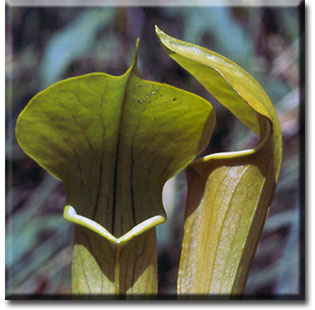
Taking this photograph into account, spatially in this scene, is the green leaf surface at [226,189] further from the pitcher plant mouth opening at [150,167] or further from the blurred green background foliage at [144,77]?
the blurred green background foliage at [144,77]

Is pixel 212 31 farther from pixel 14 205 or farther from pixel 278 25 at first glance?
pixel 14 205

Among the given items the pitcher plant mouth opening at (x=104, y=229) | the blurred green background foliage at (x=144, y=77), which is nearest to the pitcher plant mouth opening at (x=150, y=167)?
the pitcher plant mouth opening at (x=104, y=229)

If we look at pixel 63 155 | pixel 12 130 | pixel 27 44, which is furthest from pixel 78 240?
pixel 27 44

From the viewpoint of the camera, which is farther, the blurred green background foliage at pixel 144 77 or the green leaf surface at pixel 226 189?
the blurred green background foliage at pixel 144 77

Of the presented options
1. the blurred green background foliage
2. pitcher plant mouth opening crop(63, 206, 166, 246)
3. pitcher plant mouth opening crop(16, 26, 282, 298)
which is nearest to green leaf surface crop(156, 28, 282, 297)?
pitcher plant mouth opening crop(16, 26, 282, 298)

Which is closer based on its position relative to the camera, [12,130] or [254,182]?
[254,182]

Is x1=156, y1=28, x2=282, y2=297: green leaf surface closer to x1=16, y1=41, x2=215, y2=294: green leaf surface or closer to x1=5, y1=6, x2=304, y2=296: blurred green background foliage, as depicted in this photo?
x1=16, y1=41, x2=215, y2=294: green leaf surface
